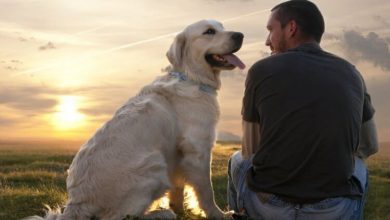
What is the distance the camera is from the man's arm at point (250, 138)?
5.29 meters

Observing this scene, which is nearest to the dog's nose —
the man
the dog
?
the dog

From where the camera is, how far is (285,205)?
524 centimetres

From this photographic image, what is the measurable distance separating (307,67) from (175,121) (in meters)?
2.00

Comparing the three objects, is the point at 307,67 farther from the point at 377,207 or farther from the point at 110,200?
the point at 377,207

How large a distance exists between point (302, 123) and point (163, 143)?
5.99 feet

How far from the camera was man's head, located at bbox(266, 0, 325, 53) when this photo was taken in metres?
5.08

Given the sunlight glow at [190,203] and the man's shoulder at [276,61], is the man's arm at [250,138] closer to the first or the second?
the man's shoulder at [276,61]

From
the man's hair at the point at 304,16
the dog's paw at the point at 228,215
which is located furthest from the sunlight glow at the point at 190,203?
the man's hair at the point at 304,16

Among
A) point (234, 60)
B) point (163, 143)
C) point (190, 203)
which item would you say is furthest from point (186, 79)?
point (190, 203)

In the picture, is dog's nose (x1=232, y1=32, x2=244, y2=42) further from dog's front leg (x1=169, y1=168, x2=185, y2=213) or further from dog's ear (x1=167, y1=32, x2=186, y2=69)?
dog's front leg (x1=169, y1=168, x2=185, y2=213)

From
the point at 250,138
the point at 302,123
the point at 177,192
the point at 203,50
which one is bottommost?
the point at 177,192

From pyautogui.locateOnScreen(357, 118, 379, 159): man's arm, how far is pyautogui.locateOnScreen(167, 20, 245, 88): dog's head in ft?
6.12

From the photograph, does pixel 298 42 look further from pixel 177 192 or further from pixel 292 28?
pixel 177 192

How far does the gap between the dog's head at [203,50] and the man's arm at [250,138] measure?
Answer: 5.18 feet
